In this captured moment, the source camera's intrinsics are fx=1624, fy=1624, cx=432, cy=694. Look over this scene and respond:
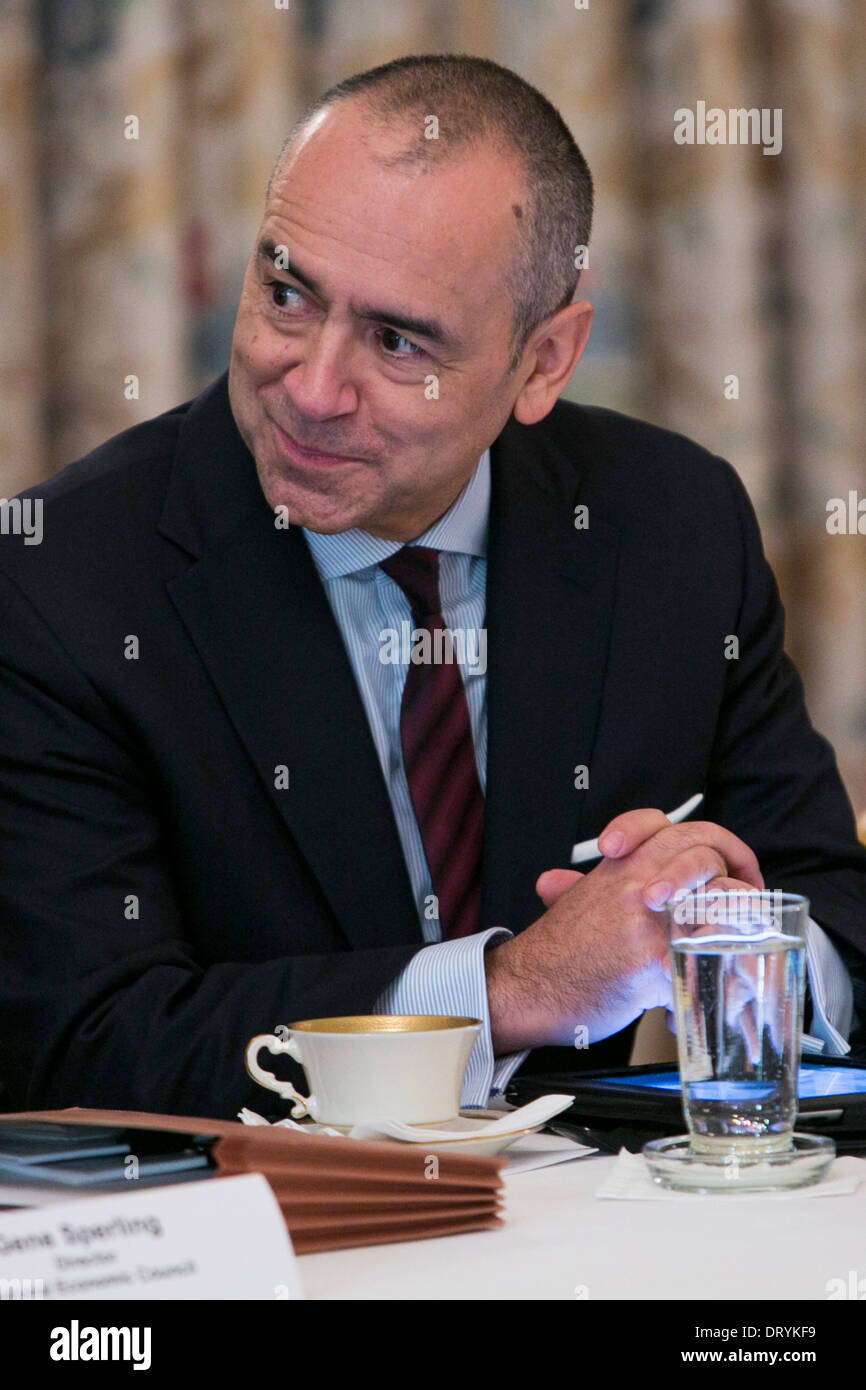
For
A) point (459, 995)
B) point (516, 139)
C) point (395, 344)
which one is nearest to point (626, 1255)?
point (459, 995)

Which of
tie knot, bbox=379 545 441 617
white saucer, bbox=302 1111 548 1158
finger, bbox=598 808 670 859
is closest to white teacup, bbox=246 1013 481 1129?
white saucer, bbox=302 1111 548 1158

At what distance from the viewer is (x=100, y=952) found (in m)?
1.24

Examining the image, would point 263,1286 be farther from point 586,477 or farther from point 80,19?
→ point 80,19

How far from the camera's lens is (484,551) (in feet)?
5.32

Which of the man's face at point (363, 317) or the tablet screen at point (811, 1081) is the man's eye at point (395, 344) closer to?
the man's face at point (363, 317)

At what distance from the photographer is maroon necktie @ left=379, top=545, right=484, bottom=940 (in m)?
1.47

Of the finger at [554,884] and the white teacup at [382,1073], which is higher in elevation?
the finger at [554,884]

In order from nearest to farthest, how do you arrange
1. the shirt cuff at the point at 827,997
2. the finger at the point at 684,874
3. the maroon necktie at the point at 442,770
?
the finger at the point at 684,874, the shirt cuff at the point at 827,997, the maroon necktie at the point at 442,770

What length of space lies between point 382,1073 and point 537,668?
67cm

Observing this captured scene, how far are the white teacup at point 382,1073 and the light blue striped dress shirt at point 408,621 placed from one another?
280 mm

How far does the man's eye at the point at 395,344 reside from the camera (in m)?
1.38

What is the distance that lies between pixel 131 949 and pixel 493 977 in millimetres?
282

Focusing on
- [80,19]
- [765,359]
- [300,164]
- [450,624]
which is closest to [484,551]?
[450,624]
